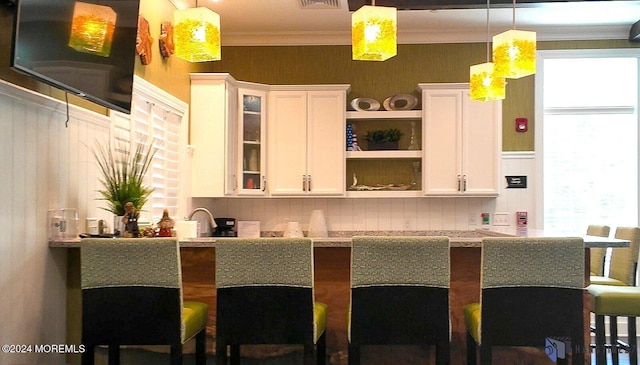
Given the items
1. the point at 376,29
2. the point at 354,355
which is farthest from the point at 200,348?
the point at 376,29

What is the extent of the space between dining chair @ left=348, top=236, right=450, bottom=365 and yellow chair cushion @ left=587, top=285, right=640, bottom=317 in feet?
3.56

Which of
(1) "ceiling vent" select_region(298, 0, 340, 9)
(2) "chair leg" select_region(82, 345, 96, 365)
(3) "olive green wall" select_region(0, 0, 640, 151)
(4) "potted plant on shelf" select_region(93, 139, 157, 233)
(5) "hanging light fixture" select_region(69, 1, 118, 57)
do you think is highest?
(1) "ceiling vent" select_region(298, 0, 340, 9)

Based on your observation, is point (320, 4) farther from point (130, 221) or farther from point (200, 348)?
point (200, 348)

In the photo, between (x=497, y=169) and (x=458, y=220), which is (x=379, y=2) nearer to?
(x=497, y=169)

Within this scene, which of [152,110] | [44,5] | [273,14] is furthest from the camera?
[273,14]

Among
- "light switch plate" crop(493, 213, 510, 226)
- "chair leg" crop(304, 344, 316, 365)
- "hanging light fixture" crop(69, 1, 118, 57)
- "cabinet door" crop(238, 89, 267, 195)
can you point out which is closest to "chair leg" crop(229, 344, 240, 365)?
"chair leg" crop(304, 344, 316, 365)

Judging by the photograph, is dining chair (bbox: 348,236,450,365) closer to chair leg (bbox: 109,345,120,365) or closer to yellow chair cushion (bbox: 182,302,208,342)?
yellow chair cushion (bbox: 182,302,208,342)

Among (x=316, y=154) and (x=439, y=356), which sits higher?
(x=316, y=154)

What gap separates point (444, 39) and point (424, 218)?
1.81m

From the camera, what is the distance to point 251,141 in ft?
18.2

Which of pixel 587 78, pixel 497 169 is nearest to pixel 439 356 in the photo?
pixel 497 169

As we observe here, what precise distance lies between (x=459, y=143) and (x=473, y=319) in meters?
2.97

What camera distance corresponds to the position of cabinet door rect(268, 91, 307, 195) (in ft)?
18.2

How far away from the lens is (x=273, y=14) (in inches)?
207
